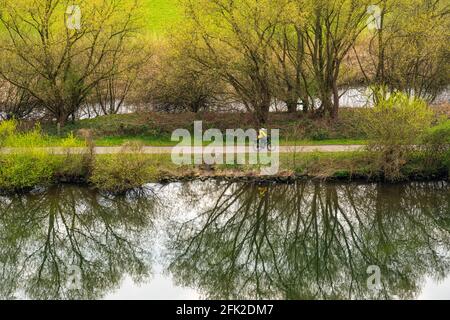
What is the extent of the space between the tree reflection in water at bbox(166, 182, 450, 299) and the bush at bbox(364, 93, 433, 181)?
3.55 ft

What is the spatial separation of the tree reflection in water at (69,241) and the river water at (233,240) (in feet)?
0.14

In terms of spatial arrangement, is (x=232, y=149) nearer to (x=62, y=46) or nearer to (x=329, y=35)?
(x=329, y=35)

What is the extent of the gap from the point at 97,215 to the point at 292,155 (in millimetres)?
9180

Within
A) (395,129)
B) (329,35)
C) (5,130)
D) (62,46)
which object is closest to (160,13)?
(62,46)

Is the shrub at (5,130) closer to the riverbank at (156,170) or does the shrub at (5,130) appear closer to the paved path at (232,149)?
the riverbank at (156,170)

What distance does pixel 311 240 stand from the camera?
22.2m

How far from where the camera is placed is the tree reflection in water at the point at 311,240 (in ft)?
62.4

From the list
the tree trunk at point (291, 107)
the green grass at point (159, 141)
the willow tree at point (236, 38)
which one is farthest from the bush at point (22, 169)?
the tree trunk at point (291, 107)

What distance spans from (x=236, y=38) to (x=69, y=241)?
1315cm

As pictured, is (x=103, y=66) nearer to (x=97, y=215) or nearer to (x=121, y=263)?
(x=97, y=215)

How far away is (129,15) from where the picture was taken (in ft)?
104

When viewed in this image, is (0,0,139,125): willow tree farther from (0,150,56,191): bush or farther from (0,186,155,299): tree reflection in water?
(0,186,155,299): tree reflection in water
